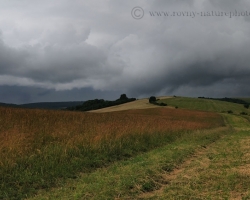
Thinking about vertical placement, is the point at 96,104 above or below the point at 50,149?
above

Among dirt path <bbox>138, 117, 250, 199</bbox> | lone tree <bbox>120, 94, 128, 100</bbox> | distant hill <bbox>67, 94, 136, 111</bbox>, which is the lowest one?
dirt path <bbox>138, 117, 250, 199</bbox>

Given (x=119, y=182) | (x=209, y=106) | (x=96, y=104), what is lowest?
(x=119, y=182)

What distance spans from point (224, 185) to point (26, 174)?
5019 millimetres

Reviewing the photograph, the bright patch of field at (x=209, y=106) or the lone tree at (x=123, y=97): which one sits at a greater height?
the lone tree at (x=123, y=97)

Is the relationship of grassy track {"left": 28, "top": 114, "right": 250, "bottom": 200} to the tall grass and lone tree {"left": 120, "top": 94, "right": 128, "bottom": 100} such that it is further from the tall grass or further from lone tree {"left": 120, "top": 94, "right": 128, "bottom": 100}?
lone tree {"left": 120, "top": 94, "right": 128, "bottom": 100}

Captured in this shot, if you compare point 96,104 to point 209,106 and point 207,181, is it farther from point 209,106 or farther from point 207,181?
point 207,181

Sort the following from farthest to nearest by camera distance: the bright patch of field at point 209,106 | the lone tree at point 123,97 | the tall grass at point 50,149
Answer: the lone tree at point 123,97 < the bright patch of field at point 209,106 < the tall grass at point 50,149

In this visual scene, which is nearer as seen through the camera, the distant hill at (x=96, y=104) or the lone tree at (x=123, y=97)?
the distant hill at (x=96, y=104)

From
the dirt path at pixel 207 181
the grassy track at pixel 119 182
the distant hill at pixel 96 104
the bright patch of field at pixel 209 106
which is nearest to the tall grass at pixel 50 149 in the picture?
the grassy track at pixel 119 182

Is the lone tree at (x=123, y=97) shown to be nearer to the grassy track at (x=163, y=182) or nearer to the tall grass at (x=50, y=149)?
the tall grass at (x=50, y=149)

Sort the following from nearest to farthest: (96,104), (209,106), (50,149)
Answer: (50,149)
(209,106)
(96,104)

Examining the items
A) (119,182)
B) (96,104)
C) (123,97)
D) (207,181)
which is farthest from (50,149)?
(123,97)

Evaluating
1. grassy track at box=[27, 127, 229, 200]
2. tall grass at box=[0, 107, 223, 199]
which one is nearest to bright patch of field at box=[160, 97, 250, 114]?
tall grass at box=[0, 107, 223, 199]

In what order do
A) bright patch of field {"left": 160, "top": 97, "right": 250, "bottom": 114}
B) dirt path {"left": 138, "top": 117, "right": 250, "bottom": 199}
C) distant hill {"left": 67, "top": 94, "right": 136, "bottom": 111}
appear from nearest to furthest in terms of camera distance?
dirt path {"left": 138, "top": 117, "right": 250, "bottom": 199}, bright patch of field {"left": 160, "top": 97, "right": 250, "bottom": 114}, distant hill {"left": 67, "top": 94, "right": 136, "bottom": 111}
